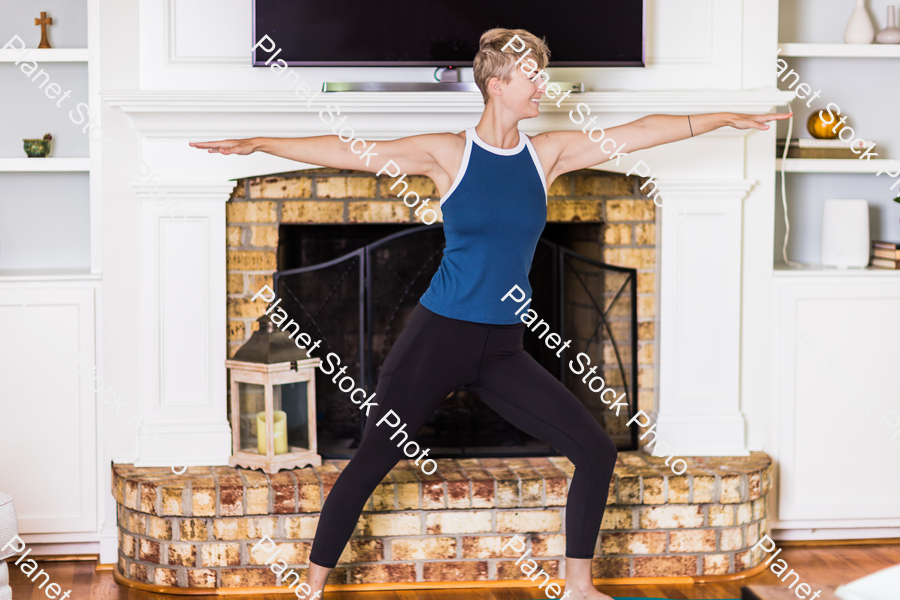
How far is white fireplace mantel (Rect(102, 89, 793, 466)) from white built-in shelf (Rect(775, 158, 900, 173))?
22cm

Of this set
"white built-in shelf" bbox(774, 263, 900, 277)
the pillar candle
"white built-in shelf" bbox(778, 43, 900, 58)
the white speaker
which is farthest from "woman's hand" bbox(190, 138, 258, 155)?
the white speaker

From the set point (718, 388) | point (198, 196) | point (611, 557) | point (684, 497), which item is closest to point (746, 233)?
point (718, 388)

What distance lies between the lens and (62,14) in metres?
2.72

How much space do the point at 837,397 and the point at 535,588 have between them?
3.69 ft

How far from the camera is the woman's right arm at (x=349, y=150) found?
1896 mm

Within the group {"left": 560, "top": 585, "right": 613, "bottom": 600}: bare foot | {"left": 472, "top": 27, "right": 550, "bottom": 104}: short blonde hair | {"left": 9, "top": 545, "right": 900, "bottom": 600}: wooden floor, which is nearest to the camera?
{"left": 472, "top": 27, "right": 550, "bottom": 104}: short blonde hair

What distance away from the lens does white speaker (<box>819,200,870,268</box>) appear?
2699mm

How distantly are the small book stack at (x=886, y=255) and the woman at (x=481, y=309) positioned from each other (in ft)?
4.45

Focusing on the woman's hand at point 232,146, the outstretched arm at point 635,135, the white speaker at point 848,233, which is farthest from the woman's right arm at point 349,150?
the white speaker at point 848,233

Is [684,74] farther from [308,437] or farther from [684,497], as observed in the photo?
[308,437]

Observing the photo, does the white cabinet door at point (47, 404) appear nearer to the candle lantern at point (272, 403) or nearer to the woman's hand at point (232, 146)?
the candle lantern at point (272, 403)

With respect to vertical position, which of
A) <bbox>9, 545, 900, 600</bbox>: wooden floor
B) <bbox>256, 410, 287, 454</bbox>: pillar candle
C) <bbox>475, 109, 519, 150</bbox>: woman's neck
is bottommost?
<bbox>9, 545, 900, 600</bbox>: wooden floor

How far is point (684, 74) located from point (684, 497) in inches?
49.3

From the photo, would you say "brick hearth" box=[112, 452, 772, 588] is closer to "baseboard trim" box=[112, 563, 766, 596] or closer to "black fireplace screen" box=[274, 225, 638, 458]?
"baseboard trim" box=[112, 563, 766, 596]
